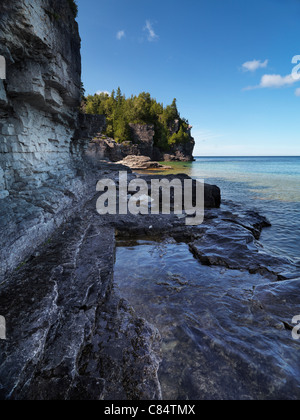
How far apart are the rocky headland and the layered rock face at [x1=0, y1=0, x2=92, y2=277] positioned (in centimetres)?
4

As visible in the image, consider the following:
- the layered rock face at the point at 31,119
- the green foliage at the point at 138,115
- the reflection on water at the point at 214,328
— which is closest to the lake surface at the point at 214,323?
the reflection on water at the point at 214,328

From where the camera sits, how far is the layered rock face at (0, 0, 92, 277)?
5.14m

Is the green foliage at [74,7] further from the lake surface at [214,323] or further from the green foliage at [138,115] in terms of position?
the green foliage at [138,115]

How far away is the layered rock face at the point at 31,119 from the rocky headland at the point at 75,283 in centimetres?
4

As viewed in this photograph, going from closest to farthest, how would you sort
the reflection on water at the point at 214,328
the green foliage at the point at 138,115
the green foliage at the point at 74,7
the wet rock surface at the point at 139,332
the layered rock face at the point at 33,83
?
the wet rock surface at the point at 139,332, the reflection on water at the point at 214,328, the layered rock face at the point at 33,83, the green foliage at the point at 74,7, the green foliage at the point at 138,115

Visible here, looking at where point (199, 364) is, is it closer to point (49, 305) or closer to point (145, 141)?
point (49, 305)

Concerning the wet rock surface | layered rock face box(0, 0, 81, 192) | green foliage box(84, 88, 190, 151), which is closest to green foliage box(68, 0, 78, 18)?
layered rock face box(0, 0, 81, 192)

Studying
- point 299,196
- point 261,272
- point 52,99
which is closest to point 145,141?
point 299,196

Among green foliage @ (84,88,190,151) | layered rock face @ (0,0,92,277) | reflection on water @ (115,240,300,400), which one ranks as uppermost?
green foliage @ (84,88,190,151)

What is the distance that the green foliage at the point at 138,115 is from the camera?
243 feet

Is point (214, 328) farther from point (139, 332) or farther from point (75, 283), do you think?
point (75, 283)

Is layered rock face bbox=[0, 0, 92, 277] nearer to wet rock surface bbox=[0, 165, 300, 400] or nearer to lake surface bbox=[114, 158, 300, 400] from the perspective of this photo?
wet rock surface bbox=[0, 165, 300, 400]

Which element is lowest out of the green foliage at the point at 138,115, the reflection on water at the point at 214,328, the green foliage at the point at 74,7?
the reflection on water at the point at 214,328
